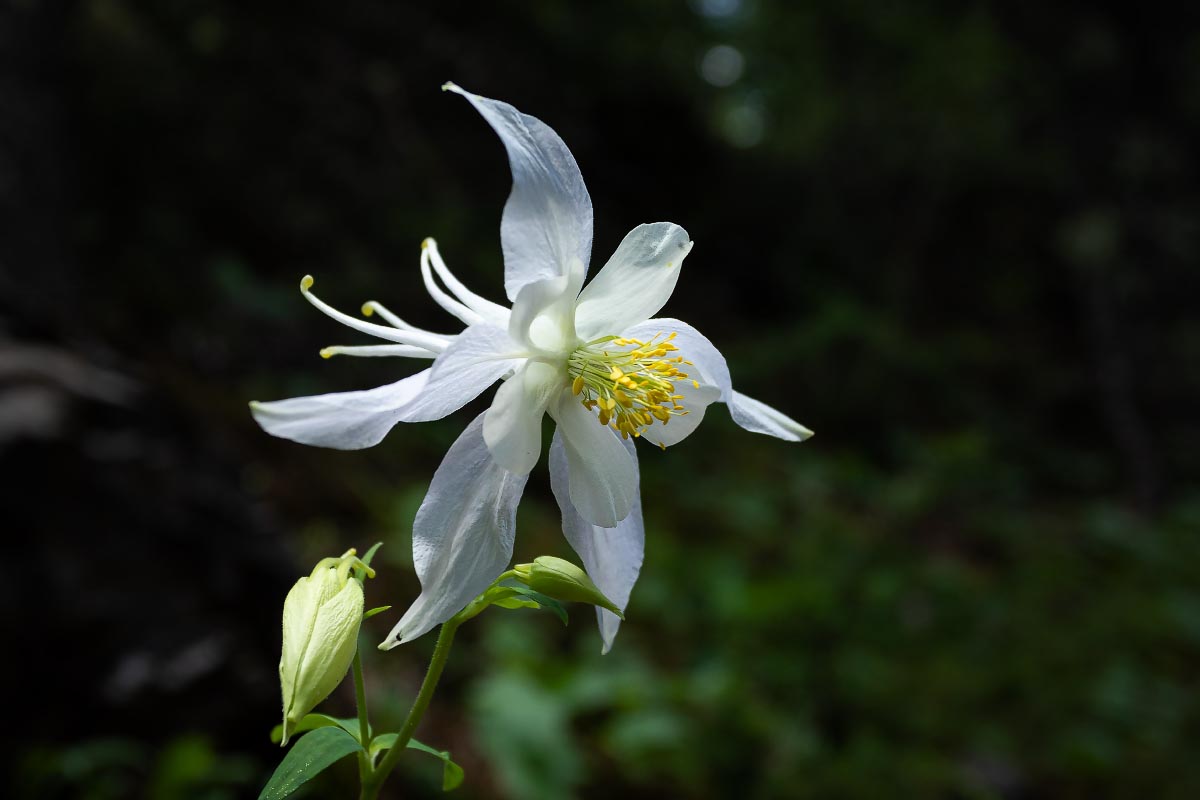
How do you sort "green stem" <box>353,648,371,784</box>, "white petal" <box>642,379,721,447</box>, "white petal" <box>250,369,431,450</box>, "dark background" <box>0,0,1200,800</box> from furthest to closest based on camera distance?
"dark background" <box>0,0,1200,800</box>, "white petal" <box>642,379,721,447</box>, "green stem" <box>353,648,371,784</box>, "white petal" <box>250,369,431,450</box>

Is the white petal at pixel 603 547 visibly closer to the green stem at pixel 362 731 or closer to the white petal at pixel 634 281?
the white petal at pixel 634 281

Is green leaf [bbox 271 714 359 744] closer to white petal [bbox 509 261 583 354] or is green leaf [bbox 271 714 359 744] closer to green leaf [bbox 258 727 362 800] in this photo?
green leaf [bbox 258 727 362 800]

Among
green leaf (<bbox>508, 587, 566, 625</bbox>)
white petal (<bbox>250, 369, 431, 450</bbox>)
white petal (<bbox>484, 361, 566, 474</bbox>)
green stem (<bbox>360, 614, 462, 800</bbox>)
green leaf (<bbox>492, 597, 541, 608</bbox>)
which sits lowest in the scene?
green stem (<bbox>360, 614, 462, 800</bbox>)

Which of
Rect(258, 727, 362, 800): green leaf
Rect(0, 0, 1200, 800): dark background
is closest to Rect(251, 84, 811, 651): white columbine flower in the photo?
Rect(258, 727, 362, 800): green leaf

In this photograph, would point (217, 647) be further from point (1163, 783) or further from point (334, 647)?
point (1163, 783)

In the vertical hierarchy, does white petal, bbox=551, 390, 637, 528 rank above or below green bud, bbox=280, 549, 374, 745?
above

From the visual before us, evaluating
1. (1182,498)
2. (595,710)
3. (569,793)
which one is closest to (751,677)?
(595,710)
